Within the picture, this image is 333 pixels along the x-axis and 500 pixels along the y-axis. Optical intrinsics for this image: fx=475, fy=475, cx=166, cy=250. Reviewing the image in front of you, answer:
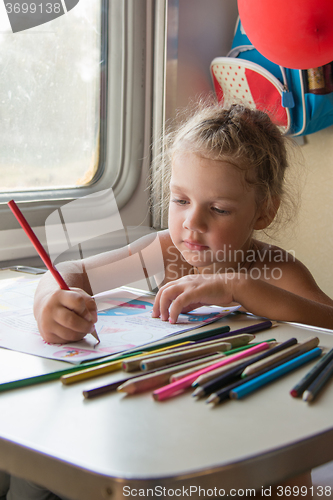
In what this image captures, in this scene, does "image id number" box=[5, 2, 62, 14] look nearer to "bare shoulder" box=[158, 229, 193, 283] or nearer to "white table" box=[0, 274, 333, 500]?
"bare shoulder" box=[158, 229, 193, 283]

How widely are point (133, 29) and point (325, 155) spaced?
68 cm

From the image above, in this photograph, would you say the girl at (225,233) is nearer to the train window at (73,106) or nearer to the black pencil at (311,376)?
the black pencil at (311,376)

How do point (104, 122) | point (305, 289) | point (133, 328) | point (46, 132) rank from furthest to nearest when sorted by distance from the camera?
point (104, 122) < point (46, 132) < point (305, 289) < point (133, 328)

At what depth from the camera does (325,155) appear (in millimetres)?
1449

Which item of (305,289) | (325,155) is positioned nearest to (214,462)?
(305,289)

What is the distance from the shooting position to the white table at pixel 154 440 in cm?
28

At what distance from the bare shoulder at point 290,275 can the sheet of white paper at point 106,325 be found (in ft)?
0.75

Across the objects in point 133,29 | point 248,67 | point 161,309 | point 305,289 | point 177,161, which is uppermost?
point 133,29

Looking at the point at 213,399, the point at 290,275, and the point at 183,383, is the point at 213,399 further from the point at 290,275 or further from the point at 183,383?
the point at 290,275

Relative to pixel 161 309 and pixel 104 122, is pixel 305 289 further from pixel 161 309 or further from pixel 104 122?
pixel 104 122

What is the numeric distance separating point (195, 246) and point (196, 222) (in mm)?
65

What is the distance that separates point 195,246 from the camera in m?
0.88

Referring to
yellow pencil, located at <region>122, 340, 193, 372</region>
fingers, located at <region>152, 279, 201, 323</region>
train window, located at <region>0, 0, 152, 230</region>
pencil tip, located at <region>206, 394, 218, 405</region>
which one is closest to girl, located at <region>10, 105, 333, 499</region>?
fingers, located at <region>152, 279, 201, 323</region>

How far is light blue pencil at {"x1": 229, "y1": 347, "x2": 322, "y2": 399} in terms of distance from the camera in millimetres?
385
